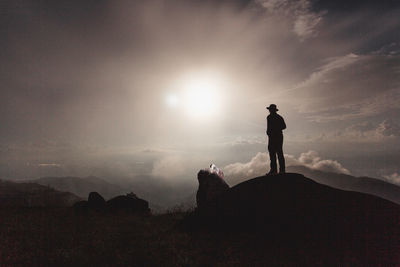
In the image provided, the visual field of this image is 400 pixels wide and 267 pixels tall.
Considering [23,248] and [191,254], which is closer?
[191,254]

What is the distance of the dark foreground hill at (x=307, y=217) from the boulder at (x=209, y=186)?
7558 mm

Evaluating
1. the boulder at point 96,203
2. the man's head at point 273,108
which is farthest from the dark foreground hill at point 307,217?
the boulder at point 96,203

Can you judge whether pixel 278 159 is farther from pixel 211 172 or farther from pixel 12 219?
pixel 12 219

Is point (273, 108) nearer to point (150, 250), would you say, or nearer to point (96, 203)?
point (150, 250)

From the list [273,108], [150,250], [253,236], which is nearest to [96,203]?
[150,250]

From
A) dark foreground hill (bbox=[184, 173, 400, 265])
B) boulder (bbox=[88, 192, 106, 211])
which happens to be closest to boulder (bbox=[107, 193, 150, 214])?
boulder (bbox=[88, 192, 106, 211])

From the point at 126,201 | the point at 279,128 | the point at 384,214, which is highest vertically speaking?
the point at 279,128

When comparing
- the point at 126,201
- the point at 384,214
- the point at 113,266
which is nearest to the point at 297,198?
the point at 384,214

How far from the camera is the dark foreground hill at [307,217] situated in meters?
5.69

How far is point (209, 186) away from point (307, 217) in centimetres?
1093

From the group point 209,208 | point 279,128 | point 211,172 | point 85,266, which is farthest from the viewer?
point 211,172

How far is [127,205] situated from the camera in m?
19.0

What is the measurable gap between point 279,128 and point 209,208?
21.4 ft

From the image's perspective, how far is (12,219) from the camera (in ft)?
34.3
